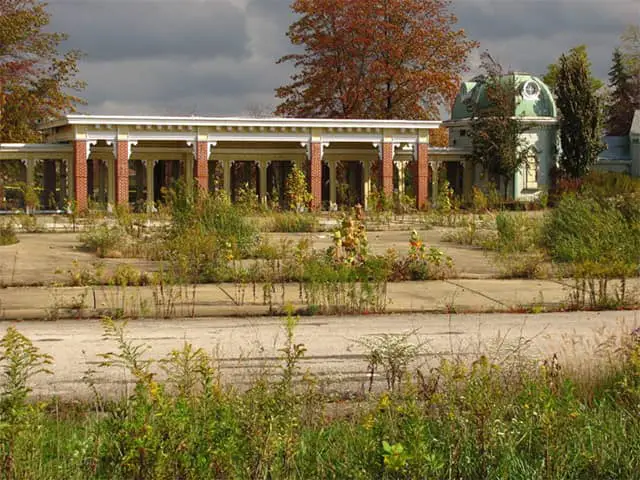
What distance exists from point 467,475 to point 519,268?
11447mm

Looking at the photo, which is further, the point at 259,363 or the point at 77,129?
the point at 77,129

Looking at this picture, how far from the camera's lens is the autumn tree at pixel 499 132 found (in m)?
46.8

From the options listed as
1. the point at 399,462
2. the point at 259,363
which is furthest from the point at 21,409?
the point at 259,363

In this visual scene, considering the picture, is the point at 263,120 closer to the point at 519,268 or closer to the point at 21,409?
the point at 519,268

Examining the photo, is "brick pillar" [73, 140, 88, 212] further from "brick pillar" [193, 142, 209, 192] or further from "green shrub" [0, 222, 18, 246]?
"green shrub" [0, 222, 18, 246]

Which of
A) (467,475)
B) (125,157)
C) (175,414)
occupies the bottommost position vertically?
(467,475)

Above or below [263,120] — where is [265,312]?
below

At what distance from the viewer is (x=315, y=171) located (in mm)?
42969

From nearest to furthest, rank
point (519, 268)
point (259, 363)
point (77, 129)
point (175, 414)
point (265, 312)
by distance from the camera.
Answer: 1. point (175, 414)
2. point (259, 363)
3. point (265, 312)
4. point (519, 268)
5. point (77, 129)

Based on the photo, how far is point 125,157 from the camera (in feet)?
131

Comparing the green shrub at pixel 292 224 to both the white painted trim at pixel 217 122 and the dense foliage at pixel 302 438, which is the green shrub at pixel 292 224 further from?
the dense foliage at pixel 302 438

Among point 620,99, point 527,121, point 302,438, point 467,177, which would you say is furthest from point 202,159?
point 620,99

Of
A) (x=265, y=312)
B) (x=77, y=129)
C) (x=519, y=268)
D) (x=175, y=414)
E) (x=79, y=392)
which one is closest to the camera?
(x=175, y=414)

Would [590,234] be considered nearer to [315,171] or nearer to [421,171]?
[315,171]
